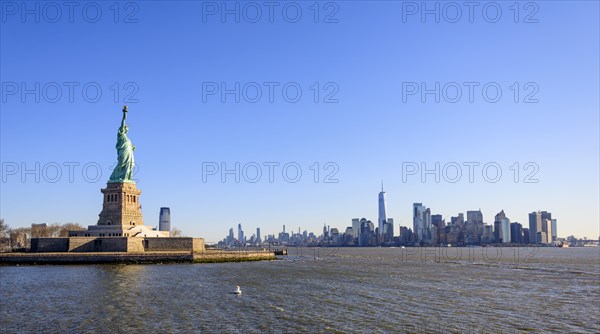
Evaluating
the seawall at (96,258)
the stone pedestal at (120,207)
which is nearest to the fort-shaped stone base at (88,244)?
the seawall at (96,258)

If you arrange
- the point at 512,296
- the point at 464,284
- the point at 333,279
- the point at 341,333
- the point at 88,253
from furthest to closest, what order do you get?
the point at 88,253 → the point at 333,279 → the point at 464,284 → the point at 512,296 → the point at 341,333

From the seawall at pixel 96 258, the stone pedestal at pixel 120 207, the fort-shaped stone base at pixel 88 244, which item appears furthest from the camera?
the stone pedestal at pixel 120 207

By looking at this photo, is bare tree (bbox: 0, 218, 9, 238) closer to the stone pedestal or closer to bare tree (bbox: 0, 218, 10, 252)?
bare tree (bbox: 0, 218, 10, 252)

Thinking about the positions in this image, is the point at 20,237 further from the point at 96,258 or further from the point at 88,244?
the point at 96,258

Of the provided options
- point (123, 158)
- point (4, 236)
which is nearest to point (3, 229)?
point (4, 236)

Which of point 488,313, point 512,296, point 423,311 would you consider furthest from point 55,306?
point 512,296

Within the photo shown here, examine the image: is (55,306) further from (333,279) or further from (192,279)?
(333,279)

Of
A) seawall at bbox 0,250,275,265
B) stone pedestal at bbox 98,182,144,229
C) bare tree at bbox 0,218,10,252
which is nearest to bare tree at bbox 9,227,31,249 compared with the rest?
bare tree at bbox 0,218,10,252

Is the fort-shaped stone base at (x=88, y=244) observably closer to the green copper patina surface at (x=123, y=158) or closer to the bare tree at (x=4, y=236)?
the green copper patina surface at (x=123, y=158)
